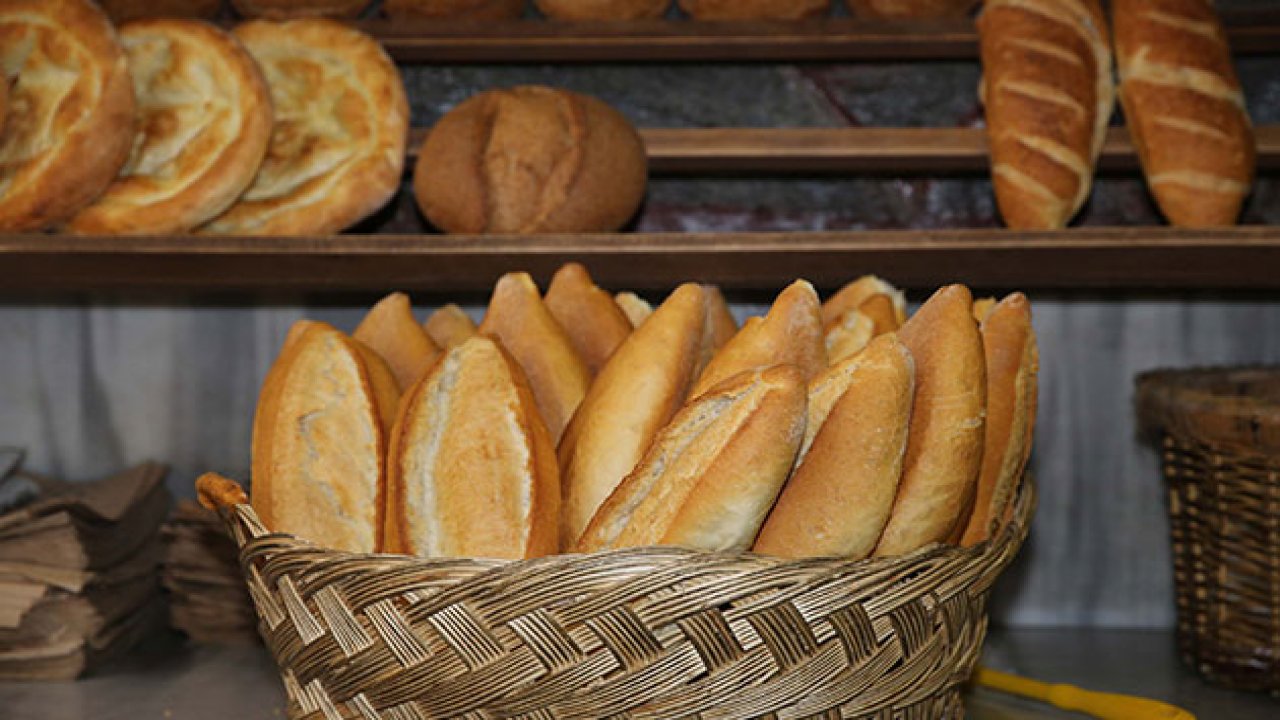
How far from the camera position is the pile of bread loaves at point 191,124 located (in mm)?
1351

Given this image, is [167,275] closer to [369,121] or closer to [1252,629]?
[369,121]

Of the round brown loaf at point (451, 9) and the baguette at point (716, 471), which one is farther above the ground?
the round brown loaf at point (451, 9)

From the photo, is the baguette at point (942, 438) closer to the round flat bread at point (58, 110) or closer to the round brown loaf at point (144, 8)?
the round flat bread at point (58, 110)

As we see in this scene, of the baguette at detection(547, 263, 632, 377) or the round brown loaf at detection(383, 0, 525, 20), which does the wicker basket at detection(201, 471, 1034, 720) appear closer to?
the baguette at detection(547, 263, 632, 377)

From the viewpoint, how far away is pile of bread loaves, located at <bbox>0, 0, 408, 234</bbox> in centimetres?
135

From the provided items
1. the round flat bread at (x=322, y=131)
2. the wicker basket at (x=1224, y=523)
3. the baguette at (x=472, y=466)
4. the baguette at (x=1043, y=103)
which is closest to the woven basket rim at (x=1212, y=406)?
the wicker basket at (x=1224, y=523)

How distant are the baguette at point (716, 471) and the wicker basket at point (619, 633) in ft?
0.11

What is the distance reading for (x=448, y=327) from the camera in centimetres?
122

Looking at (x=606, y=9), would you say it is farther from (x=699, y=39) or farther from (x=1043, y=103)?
(x=1043, y=103)

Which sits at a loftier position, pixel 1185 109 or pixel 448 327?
pixel 1185 109

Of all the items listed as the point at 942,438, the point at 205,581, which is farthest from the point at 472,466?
the point at 205,581

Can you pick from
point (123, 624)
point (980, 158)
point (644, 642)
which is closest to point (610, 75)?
point (980, 158)

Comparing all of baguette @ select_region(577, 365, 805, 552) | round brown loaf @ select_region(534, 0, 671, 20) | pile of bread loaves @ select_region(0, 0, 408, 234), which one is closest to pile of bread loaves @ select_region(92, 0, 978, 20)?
round brown loaf @ select_region(534, 0, 671, 20)

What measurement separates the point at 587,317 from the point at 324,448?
287 mm
